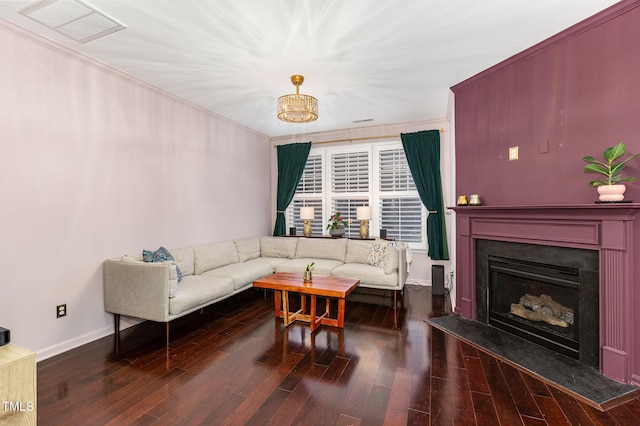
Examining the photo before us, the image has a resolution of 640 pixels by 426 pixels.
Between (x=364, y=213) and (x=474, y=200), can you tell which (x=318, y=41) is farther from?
(x=364, y=213)

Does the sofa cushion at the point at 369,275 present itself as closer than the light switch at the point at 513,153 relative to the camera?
No

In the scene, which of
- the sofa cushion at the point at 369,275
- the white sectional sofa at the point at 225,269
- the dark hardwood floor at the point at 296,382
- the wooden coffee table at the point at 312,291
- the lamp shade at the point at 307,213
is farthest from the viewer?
the lamp shade at the point at 307,213

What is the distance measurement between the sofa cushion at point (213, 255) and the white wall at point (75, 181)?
0.28m

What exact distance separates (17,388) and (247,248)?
3.32m

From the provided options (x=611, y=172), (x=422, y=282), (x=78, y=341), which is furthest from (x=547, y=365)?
(x=78, y=341)

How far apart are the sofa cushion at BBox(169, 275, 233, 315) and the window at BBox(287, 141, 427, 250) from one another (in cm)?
251

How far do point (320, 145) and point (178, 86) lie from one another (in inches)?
105

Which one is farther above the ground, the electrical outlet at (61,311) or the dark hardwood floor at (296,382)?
the electrical outlet at (61,311)

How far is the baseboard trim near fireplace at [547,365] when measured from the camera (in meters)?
2.05

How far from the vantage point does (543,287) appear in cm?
283

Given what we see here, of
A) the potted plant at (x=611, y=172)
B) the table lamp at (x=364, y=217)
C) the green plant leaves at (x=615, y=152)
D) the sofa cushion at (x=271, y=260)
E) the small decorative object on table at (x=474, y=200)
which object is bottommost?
the sofa cushion at (x=271, y=260)

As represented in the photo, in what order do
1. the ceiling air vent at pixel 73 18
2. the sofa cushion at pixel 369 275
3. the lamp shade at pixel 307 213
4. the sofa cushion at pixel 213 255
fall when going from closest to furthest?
the ceiling air vent at pixel 73 18
the sofa cushion at pixel 369 275
the sofa cushion at pixel 213 255
the lamp shade at pixel 307 213

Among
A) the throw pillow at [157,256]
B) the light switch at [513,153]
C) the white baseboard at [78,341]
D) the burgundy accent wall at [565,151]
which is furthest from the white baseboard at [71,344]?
the light switch at [513,153]

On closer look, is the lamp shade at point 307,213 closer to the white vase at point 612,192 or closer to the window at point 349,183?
the window at point 349,183
